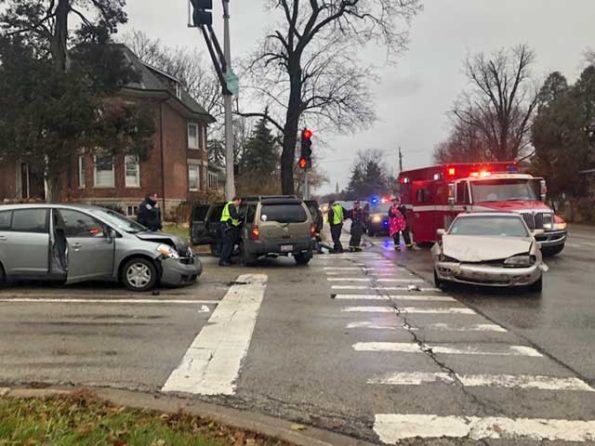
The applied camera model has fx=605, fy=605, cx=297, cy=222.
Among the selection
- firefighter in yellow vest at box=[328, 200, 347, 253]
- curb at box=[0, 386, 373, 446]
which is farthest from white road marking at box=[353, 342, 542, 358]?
firefighter in yellow vest at box=[328, 200, 347, 253]

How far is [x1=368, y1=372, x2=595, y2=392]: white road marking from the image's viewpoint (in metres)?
5.71

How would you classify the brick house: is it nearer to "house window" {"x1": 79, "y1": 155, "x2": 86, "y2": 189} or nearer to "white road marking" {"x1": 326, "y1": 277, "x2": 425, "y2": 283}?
"house window" {"x1": 79, "y1": 155, "x2": 86, "y2": 189}

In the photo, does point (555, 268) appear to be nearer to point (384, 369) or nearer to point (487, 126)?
point (384, 369)

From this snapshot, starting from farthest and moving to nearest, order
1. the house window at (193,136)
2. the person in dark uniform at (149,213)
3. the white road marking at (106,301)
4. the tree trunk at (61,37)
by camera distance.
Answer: the house window at (193,136) → the tree trunk at (61,37) → the person in dark uniform at (149,213) → the white road marking at (106,301)

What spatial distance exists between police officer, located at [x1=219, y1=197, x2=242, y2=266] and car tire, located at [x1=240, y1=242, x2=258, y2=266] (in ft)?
1.03

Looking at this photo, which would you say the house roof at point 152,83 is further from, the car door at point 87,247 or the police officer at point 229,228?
the car door at point 87,247

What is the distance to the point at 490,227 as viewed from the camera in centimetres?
1226

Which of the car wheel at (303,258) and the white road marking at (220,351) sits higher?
the car wheel at (303,258)

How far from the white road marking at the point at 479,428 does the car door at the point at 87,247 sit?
23.4 ft

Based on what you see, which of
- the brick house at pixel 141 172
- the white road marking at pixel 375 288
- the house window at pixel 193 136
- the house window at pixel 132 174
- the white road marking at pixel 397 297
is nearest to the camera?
the white road marking at pixel 397 297

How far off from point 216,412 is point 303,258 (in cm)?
1111

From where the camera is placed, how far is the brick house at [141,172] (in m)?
35.7

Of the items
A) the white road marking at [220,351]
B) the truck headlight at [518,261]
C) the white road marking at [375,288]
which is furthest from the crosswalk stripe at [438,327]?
the white road marking at [375,288]

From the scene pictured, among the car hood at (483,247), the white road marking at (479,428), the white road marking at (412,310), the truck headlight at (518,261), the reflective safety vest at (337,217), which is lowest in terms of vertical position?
the white road marking at (479,428)
